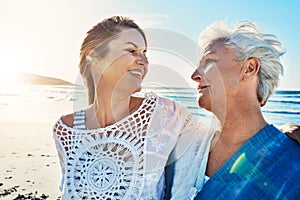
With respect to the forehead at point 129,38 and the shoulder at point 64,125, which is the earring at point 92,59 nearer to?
the forehead at point 129,38

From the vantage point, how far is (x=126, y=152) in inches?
81.7

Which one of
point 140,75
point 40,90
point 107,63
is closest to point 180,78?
point 140,75

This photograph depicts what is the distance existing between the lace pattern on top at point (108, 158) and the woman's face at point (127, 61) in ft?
0.52

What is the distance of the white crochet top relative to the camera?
2016mm

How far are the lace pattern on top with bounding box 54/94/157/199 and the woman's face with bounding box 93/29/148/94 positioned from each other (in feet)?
0.52

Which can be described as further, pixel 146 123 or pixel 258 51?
pixel 146 123

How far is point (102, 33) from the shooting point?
7.06ft

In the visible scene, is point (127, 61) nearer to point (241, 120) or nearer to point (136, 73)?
point (136, 73)

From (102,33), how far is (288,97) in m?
9.27

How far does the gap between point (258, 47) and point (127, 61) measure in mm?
678

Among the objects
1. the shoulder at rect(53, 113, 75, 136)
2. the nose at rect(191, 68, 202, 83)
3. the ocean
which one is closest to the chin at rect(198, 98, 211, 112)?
the nose at rect(191, 68, 202, 83)

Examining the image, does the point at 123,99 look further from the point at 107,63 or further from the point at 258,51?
the point at 258,51

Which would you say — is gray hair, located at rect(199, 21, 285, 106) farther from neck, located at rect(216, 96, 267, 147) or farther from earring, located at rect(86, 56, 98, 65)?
earring, located at rect(86, 56, 98, 65)

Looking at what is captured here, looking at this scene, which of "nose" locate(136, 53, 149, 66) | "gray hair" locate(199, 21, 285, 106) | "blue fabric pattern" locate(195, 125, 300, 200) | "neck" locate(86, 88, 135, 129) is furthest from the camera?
"neck" locate(86, 88, 135, 129)
